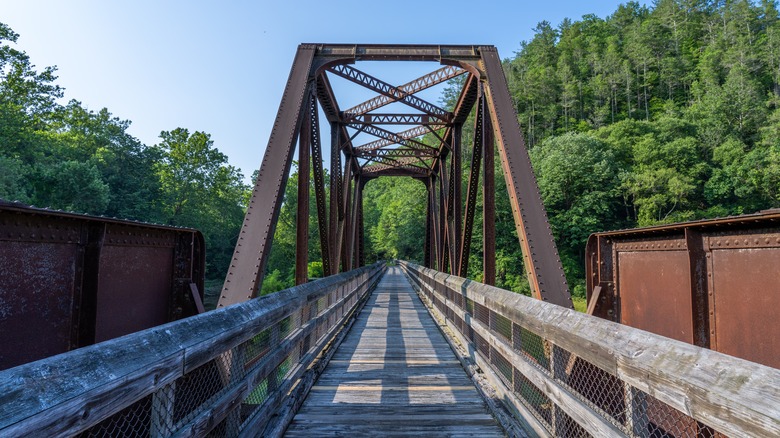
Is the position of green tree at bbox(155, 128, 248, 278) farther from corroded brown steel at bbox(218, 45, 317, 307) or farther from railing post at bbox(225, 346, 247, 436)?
railing post at bbox(225, 346, 247, 436)

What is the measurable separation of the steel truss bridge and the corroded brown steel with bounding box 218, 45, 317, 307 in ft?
0.07

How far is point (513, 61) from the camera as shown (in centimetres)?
7588

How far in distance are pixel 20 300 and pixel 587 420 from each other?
3024 mm

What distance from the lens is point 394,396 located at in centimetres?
384

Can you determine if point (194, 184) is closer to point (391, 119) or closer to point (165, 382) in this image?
point (391, 119)

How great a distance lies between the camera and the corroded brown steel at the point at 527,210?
15.5 ft

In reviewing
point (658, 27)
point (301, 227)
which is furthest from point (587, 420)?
point (658, 27)

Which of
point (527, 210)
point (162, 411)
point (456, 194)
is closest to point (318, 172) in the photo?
point (527, 210)

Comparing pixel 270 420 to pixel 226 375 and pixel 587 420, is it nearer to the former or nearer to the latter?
pixel 226 375

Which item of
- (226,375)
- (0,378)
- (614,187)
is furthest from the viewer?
(614,187)

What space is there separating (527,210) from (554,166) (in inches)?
1342

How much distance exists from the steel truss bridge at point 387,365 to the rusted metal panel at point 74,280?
0.68 meters

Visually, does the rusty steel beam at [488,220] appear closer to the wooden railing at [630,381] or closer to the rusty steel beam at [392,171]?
the wooden railing at [630,381]

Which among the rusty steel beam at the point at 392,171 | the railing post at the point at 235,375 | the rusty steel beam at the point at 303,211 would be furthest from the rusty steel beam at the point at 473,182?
the rusty steel beam at the point at 392,171
